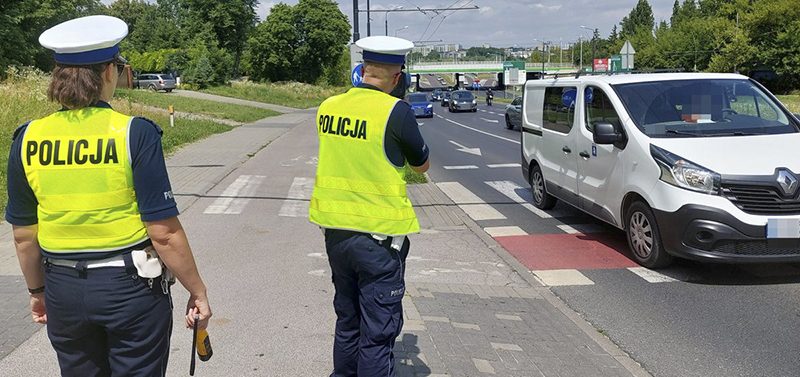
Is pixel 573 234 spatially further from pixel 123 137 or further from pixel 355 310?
pixel 123 137

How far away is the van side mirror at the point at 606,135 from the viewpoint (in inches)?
281

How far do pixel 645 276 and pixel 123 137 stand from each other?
17.6ft

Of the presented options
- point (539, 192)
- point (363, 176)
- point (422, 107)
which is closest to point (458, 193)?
point (539, 192)

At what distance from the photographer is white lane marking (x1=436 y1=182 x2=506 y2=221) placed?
9994 millimetres

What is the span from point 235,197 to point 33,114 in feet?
34.1

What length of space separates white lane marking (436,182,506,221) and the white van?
1.22 m

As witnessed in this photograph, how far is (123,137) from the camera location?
2.46m

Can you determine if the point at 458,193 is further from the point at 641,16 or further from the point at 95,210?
the point at 641,16

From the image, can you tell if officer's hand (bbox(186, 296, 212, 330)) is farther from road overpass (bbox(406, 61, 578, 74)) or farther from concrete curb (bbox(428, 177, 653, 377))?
road overpass (bbox(406, 61, 578, 74))

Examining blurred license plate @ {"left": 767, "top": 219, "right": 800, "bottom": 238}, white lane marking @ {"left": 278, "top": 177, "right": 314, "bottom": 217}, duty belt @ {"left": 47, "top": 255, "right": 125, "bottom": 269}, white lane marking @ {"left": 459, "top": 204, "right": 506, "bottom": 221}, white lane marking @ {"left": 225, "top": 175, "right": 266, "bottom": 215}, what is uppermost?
duty belt @ {"left": 47, "top": 255, "right": 125, "bottom": 269}

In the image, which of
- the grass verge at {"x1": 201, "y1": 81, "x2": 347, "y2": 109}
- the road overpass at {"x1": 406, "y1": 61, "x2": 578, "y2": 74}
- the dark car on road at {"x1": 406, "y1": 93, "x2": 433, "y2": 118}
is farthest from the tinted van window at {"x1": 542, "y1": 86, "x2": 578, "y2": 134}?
the road overpass at {"x1": 406, "y1": 61, "x2": 578, "y2": 74}

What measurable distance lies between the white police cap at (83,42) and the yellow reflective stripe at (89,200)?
1.55 ft

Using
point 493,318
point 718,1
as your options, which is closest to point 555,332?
point 493,318

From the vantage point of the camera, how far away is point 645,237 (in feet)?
22.3
